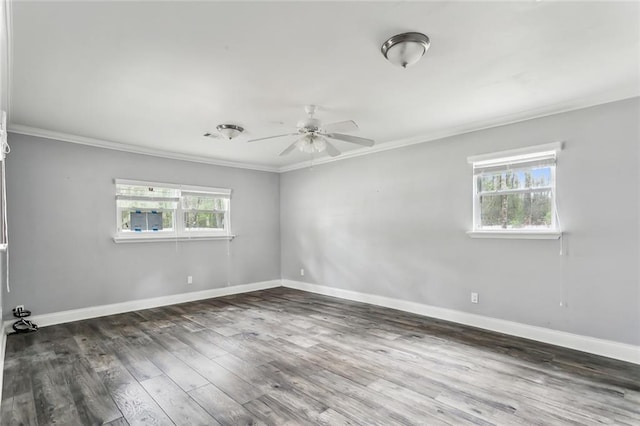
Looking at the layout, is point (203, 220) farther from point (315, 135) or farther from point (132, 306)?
point (315, 135)

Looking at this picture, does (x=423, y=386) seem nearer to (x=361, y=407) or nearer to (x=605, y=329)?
(x=361, y=407)

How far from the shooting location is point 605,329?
3.16m

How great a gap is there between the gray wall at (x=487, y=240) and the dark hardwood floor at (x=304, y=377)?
0.49 m

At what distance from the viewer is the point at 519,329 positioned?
3.69 metres

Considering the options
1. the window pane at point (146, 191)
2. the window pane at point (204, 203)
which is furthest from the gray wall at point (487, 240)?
the window pane at point (146, 191)

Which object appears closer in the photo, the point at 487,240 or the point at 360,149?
the point at 487,240

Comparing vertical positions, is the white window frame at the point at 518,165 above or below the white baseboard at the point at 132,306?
above

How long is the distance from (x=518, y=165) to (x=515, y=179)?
165 mm

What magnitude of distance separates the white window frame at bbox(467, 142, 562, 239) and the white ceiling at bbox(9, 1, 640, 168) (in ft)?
1.34

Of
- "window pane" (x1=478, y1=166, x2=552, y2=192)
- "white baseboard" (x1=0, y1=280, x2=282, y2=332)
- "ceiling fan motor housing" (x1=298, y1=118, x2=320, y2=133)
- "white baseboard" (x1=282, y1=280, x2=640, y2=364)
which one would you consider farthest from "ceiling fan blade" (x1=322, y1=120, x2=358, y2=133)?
"white baseboard" (x1=0, y1=280, x2=282, y2=332)

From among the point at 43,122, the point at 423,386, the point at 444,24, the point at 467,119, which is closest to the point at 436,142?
the point at 467,119

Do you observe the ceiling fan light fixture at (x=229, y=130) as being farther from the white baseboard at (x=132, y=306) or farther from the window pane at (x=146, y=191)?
the white baseboard at (x=132, y=306)

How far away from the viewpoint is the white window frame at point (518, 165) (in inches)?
137

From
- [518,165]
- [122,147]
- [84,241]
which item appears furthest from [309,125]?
[84,241]
